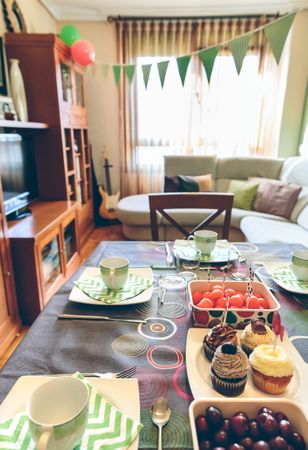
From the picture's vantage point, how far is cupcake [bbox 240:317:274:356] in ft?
1.98

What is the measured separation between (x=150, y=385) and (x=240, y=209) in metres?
2.69

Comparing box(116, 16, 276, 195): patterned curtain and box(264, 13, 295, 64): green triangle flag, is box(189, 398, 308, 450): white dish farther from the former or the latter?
box(116, 16, 276, 195): patterned curtain

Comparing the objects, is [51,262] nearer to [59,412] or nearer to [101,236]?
[101,236]

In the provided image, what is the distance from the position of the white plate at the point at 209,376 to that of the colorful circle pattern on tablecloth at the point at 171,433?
0.05 metres

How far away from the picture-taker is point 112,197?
387 cm

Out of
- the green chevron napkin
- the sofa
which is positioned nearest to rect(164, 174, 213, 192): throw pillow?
the sofa

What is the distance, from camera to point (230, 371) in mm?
517

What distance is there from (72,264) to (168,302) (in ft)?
6.25

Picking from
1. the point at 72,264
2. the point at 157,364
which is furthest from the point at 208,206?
the point at 72,264

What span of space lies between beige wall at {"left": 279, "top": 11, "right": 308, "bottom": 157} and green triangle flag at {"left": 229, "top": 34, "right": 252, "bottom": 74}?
1727 mm

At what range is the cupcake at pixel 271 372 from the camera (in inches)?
20.7

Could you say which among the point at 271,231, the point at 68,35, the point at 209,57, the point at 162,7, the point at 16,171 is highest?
the point at 162,7

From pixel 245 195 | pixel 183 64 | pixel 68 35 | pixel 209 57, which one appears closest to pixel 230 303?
pixel 209 57

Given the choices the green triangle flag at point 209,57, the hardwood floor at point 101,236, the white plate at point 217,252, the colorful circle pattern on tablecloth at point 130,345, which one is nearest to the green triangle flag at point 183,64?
the green triangle flag at point 209,57
